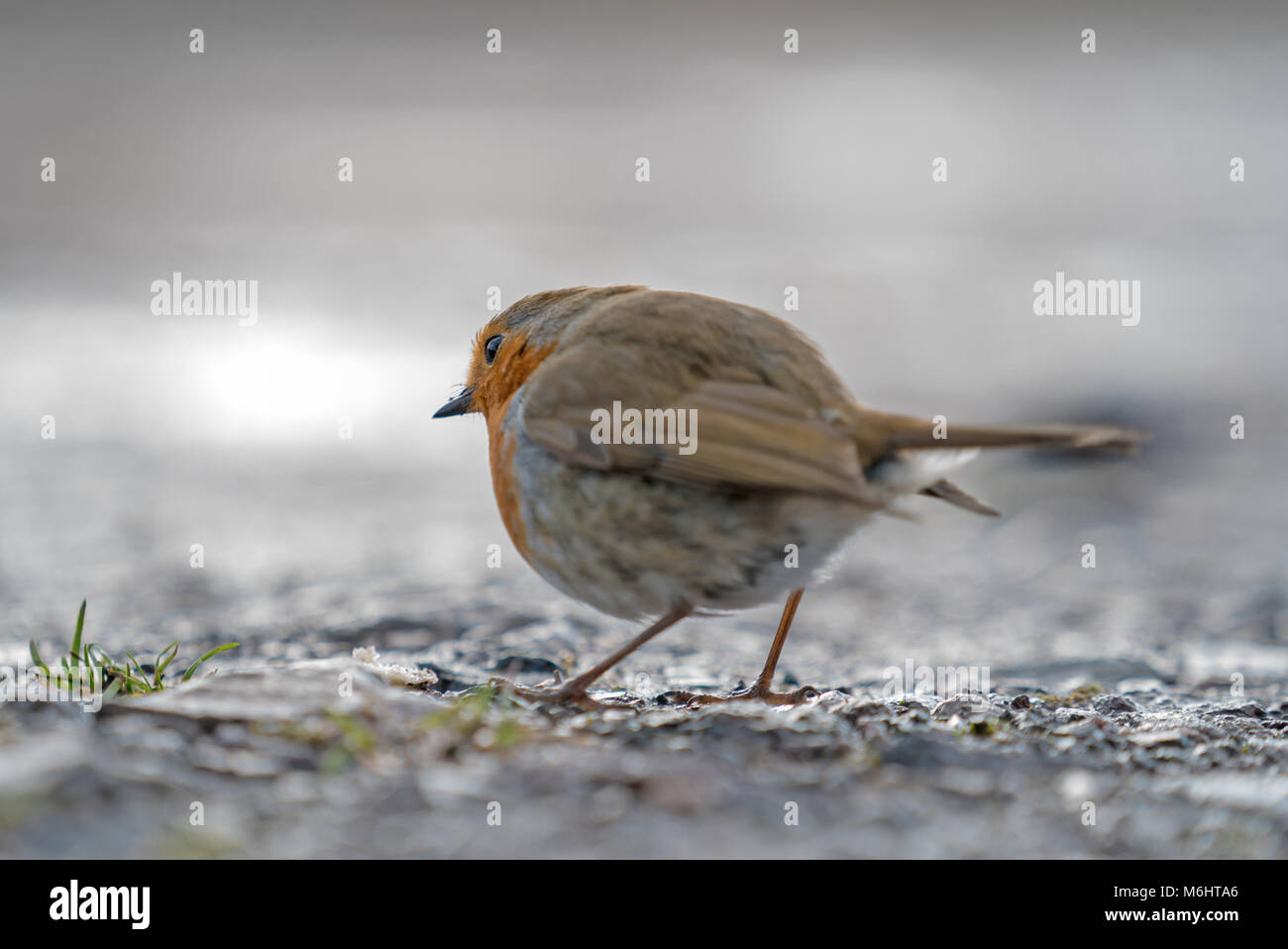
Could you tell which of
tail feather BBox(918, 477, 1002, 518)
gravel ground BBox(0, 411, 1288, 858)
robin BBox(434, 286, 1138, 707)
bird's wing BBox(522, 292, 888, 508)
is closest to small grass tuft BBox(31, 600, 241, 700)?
gravel ground BBox(0, 411, 1288, 858)

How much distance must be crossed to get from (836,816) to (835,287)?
12326 mm

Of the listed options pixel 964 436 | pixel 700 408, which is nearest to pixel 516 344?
pixel 700 408

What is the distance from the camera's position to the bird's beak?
4723 millimetres

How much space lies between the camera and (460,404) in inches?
186

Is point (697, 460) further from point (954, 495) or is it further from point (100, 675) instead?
point (100, 675)

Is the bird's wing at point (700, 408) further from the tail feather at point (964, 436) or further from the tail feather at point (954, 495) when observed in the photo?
the tail feather at point (954, 495)

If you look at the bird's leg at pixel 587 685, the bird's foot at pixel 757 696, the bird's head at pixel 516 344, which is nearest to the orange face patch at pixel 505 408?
the bird's head at pixel 516 344

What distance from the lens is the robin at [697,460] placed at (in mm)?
3607

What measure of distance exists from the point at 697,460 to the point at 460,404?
4.59 feet

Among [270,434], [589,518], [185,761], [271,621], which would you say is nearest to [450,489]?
[270,434]

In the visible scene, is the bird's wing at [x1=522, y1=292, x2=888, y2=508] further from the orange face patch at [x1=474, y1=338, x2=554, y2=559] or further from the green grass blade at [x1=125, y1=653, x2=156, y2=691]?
the green grass blade at [x1=125, y1=653, x2=156, y2=691]

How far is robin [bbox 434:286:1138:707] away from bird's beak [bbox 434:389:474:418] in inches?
24.6

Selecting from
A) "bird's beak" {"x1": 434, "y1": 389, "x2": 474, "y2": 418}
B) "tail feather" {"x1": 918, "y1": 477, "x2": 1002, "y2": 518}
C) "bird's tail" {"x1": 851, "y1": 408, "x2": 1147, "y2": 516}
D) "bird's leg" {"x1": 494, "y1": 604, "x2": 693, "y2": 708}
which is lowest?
"bird's leg" {"x1": 494, "y1": 604, "x2": 693, "y2": 708}

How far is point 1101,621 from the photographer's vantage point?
6230mm
